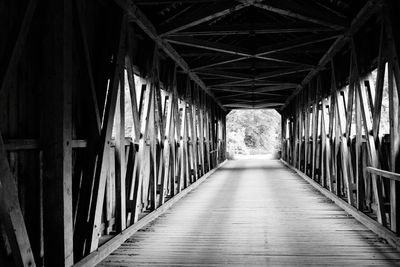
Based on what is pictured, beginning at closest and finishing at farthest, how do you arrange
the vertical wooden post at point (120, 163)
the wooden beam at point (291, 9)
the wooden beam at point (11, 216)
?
1. the wooden beam at point (11, 216)
2. the vertical wooden post at point (120, 163)
3. the wooden beam at point (291, 9)

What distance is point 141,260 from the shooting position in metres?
3.91

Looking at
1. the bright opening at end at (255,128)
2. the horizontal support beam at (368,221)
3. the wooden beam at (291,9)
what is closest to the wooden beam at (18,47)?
the wooden beam at (291,9)

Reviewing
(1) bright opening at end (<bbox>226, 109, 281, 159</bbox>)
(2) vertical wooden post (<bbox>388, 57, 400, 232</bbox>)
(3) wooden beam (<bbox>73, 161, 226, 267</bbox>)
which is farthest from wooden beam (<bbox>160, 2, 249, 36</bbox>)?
(1) bright opening at end (<bbox>226, 109, 281, 159</bbox>)

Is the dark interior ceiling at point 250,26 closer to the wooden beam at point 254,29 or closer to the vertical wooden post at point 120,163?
the wooden beam at point 254,29

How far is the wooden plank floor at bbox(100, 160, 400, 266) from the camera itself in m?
3.89

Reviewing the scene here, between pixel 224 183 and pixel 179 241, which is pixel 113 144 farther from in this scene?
pixel 224 183

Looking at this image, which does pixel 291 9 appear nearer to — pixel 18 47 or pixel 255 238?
pixel 255 238

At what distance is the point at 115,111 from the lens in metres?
4.78

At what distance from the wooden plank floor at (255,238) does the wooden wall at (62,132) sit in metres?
0.56

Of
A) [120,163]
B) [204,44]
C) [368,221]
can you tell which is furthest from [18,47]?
[204,44]

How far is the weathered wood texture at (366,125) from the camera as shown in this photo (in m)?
4.34

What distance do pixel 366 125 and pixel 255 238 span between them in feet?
6.93

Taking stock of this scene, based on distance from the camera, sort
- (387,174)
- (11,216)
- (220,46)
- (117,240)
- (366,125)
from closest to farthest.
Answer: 1. (11,216)
2. (387,174)
3. (117,240)
4. (366,125)
5. (220,46)

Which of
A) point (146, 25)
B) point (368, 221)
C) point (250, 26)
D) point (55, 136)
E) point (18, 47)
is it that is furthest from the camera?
point (250, 26)
